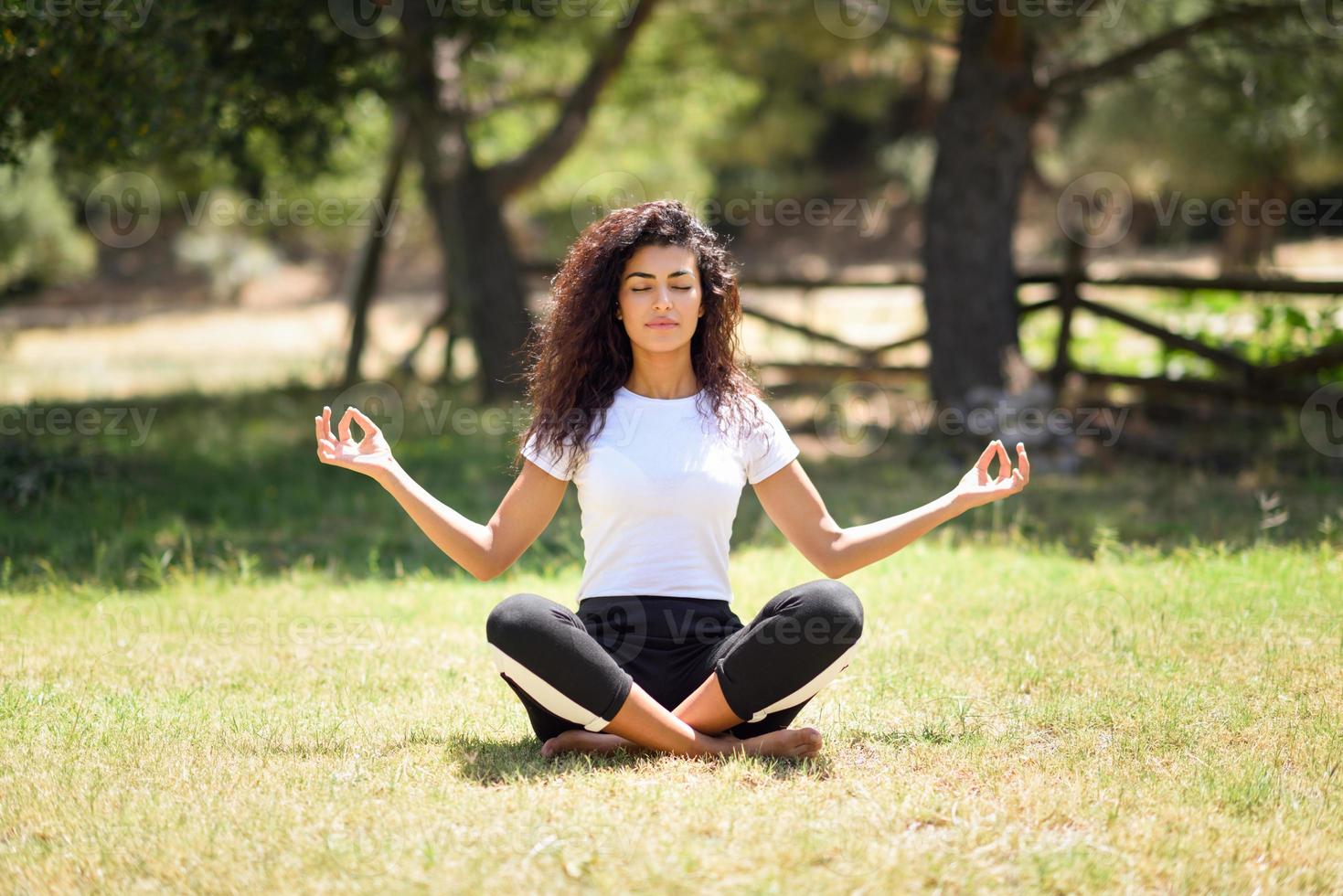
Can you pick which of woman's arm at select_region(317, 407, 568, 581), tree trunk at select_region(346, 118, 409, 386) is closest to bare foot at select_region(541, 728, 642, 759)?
woman's arm at select_region(317, 407, 568, 581)

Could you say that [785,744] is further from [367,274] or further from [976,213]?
[367,274]

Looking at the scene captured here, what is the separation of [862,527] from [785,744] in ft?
2.07

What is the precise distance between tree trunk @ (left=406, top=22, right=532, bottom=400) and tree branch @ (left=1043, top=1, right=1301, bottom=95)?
502 centimetres

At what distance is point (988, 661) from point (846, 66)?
24.7 meters

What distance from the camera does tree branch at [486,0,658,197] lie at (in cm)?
1162

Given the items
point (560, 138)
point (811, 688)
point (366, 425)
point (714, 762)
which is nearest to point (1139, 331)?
A: point (560, 138)

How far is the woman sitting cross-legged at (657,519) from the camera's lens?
3.37 metres

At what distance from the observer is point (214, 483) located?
26.4 feet

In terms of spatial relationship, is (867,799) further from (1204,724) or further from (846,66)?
(846,66)

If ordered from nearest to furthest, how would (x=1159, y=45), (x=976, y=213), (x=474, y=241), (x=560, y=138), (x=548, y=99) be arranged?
(x=1159, y=45)
(x=976, y=213)
(x=474, y=241)
(x=560, y=138)
(x=548, y=99)

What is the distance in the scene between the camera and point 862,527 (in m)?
3.60

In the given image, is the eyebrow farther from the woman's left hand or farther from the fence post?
the fence post

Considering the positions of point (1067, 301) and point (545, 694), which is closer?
point (545, 694)

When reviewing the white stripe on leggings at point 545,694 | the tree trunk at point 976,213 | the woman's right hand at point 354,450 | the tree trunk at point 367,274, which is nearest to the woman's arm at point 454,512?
the woman's right hand at point 354,450
